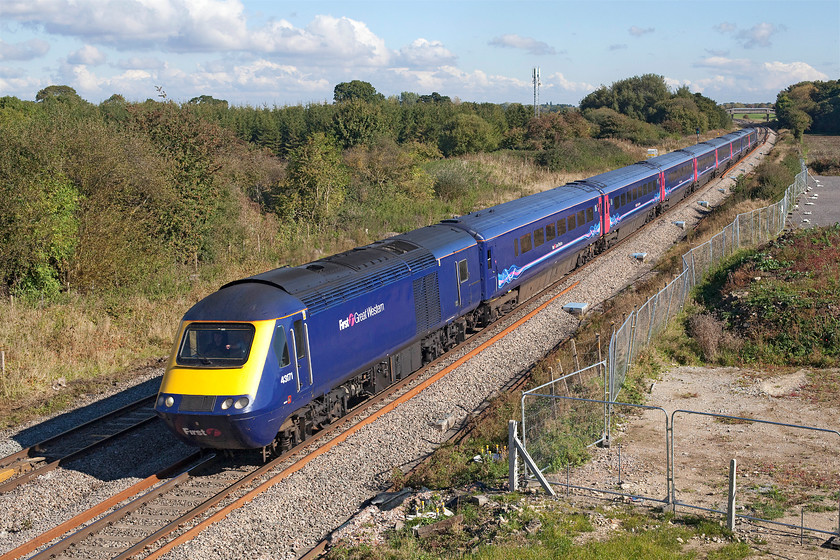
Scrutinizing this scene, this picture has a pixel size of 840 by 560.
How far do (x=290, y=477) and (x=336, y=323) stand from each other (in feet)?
9.26

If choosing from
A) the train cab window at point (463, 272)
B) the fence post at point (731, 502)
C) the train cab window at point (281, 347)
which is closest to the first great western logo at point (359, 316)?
the train cab window at point (281, 347)

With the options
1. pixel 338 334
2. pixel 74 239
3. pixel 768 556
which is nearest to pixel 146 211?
pixel 74 239

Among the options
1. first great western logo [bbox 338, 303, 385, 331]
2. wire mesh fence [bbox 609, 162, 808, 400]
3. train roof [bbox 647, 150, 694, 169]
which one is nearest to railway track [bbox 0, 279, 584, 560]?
first great western logo [bbox 338, 303, 385, 331]

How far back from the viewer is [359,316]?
13.5 meters

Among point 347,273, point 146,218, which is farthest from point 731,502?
point 146,218

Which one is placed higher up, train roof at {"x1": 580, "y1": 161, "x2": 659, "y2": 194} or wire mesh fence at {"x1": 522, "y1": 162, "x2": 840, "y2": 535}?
train roof at {"x1": 580, "y1": 161, "x2": 659, "y2": 194}

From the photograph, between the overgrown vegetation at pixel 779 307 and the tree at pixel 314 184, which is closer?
the overgrown vegetation at pixel 779 307

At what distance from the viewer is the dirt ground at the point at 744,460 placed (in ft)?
29.9

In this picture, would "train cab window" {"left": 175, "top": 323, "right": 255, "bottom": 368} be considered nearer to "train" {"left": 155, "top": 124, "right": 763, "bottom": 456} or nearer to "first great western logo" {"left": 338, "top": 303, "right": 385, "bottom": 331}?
"train" {"left": 155, "top": 124, "right": 763, "bottom": 456}

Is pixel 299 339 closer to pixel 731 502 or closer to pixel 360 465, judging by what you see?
pixel 360 465

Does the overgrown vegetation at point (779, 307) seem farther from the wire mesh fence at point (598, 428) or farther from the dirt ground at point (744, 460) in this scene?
the wire mesh fence at point (598, 428)

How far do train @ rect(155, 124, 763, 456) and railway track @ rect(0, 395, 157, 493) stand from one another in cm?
291

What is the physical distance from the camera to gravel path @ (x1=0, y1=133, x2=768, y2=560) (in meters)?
9.99

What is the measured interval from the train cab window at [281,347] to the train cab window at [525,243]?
11.4m
